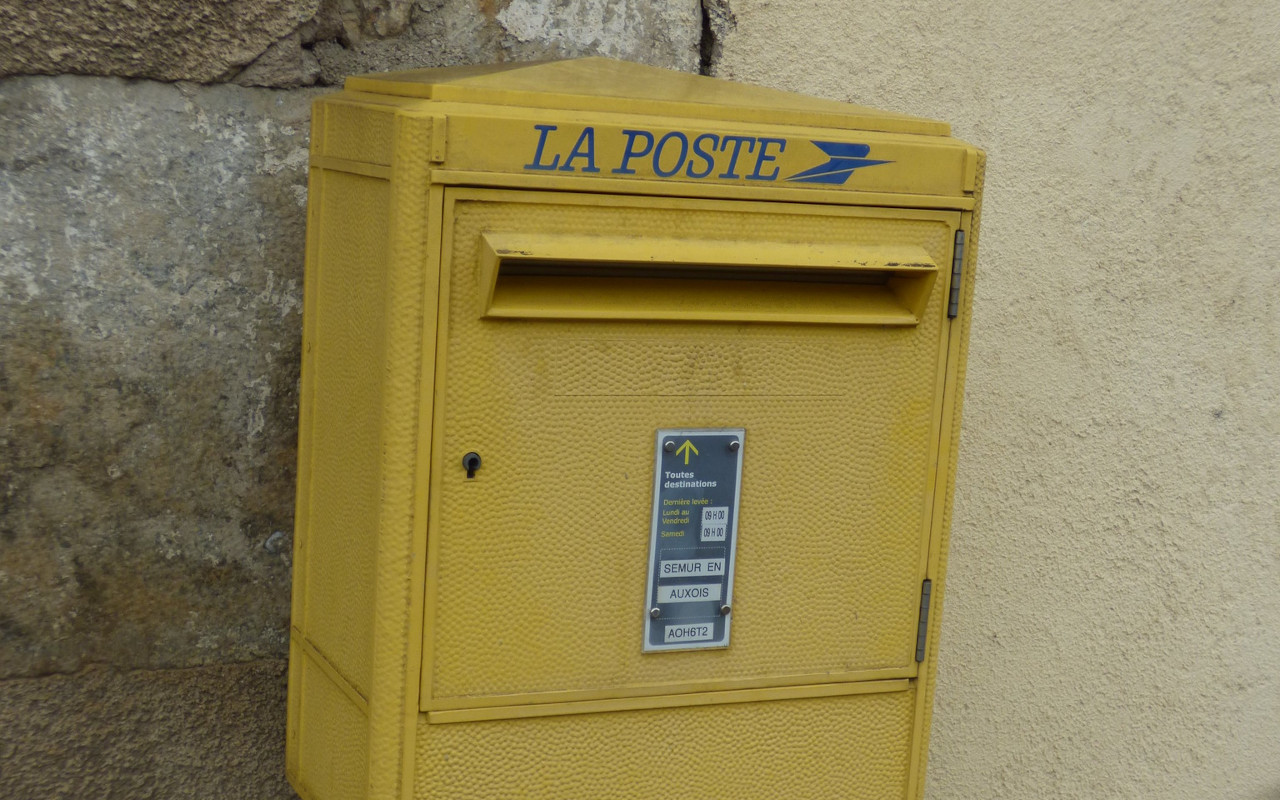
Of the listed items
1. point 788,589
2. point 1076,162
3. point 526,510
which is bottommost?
point 788,589

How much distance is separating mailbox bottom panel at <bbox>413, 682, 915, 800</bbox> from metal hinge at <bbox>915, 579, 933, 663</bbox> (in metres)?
0.07

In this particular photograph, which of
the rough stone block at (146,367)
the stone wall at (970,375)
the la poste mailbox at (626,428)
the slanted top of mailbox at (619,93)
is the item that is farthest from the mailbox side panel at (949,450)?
the rough stone block at (146,367)

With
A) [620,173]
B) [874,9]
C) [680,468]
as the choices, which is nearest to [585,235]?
[620,173]

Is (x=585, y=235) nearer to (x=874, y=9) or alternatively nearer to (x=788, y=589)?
(x=788, y=589)

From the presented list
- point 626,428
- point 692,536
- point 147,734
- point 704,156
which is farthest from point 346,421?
point 147,734

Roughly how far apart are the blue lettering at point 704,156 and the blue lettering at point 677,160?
0.01 meters

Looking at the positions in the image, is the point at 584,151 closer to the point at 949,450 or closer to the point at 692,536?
the point at 692,536

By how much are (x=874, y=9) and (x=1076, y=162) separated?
56cm

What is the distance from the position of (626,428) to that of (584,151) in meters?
0.37

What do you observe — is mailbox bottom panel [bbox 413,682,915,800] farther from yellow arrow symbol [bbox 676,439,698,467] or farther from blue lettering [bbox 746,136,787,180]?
blue lettering [bbox 746,136,787,180]

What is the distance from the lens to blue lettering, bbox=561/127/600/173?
1.52 metres

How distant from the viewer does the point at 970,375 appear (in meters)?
2.58

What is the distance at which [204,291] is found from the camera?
78.8 inches

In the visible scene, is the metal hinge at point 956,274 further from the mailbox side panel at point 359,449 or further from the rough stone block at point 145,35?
the rough stone block at point 145,35
